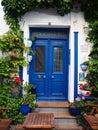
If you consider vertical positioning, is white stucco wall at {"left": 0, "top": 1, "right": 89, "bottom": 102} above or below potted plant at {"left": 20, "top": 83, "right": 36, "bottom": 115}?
above

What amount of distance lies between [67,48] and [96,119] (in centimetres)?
356

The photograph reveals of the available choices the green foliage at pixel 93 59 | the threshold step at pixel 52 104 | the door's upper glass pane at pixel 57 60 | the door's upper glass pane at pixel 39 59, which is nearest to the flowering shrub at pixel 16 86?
the threshold step at pixel 52 104

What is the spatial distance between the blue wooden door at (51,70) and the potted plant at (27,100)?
0.71 metres

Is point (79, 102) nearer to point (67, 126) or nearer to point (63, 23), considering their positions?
point (67, 126)

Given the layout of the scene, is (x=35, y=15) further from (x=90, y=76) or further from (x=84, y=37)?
(x=90, y=76)

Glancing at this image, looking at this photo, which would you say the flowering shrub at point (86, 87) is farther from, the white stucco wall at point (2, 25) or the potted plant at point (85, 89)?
the white stucco wall at point (2, 25)

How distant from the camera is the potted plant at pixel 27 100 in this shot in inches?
372

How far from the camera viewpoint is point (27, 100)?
968cm

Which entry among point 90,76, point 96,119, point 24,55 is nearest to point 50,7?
point 24,55

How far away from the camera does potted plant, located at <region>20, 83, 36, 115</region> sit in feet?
31.0

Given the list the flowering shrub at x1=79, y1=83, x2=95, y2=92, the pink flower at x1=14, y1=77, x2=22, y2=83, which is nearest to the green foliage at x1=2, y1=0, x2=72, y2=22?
the pink flower at x1=14, y1=77, x2=22, y2=83

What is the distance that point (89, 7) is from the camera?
10008 millimetres

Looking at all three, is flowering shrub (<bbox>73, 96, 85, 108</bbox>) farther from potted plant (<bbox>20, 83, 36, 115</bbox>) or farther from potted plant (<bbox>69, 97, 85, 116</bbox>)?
potted plant (<bbox>20, 83, 36, 115</bbox>)

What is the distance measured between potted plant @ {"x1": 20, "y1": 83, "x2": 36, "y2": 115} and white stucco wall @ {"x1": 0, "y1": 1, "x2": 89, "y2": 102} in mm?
452
